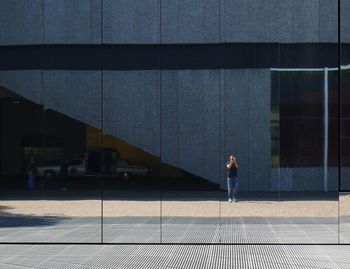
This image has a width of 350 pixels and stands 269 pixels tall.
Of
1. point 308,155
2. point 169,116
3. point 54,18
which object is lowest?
point 308,155

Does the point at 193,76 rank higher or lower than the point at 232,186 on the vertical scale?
higher

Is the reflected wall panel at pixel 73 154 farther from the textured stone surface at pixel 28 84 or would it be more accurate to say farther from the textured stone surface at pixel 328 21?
the textured stone surface at pixel 328 21

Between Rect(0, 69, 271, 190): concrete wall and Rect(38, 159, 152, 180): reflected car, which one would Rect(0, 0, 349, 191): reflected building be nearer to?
Rect(0, 69, 271, 190): concrete wall

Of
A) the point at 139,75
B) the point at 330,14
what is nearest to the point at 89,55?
the point at 139,75

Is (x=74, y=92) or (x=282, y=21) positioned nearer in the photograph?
(x=282, y=21)

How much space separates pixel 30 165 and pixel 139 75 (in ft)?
8.31

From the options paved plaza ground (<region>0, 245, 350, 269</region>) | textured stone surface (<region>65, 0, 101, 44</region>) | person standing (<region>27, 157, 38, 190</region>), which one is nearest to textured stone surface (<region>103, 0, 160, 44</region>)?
textured stone surface (<region>65, 0, 101, 44</region>)

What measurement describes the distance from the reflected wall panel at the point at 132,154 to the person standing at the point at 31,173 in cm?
130

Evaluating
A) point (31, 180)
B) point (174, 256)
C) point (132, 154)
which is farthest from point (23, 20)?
point (174, 256)

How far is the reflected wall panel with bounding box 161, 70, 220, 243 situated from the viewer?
504 inches

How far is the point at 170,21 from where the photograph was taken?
13062 mm

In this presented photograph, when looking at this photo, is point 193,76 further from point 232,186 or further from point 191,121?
point 232,186

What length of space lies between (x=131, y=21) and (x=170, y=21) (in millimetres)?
702

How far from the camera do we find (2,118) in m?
13.3
